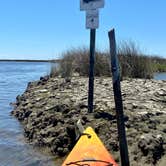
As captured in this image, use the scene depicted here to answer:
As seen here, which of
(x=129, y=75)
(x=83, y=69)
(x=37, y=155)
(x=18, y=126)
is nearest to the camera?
(x=37, y=155)

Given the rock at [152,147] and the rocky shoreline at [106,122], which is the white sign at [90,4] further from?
the rock at [152,147]

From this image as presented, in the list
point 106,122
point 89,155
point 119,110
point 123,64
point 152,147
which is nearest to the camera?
point 89,155

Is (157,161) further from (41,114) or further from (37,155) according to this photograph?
(41,114)

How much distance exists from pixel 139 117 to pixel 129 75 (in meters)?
9.14

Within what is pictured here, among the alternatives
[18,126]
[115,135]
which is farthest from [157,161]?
[18,126]

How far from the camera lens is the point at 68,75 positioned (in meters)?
18.6

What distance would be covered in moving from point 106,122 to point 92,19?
6.58ft

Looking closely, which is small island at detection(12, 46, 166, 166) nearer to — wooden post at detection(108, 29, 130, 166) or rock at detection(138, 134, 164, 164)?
rock at detection(138, 134, 164, 164)

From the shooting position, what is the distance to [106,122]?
25.9ft

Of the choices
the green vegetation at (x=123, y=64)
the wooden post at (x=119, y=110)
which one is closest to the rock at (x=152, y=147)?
the wooden post at (x=119, y=110)

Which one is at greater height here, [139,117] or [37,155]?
[139,117]

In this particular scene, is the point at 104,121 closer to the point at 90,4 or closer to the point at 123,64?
the point at 90,4

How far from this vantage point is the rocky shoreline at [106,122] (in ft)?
21.7

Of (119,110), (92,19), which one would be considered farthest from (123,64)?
(119,110)
